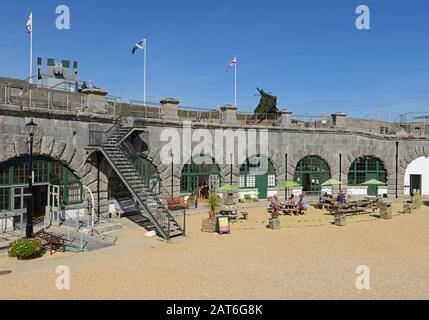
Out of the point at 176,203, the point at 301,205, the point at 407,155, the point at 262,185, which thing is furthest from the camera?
the point at 407,155

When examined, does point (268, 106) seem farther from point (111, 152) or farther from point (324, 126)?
point (111, 152)

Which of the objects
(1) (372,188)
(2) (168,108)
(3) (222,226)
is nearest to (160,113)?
(2) (168,108)

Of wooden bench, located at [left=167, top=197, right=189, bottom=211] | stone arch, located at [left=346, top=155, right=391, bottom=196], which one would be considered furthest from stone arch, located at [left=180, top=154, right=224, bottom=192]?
stone arch, located at [left=346, top=155, right=391, bottom=196]

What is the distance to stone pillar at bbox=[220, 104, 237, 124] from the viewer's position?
2781 cm

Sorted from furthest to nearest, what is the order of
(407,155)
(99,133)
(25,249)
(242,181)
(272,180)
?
1. (407,155)
2. (272,180)
3. (242,181)
4. (99,133)
5. (25,249)

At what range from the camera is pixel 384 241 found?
1675 cm

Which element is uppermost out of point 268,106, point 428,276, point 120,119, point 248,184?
point 268,106

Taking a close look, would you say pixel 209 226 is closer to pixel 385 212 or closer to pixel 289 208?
pixel 289 208

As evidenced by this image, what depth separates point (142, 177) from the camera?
77.5ft

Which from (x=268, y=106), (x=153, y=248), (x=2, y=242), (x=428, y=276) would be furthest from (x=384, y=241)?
(x=268, y=106)

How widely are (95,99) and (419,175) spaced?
28780 mm

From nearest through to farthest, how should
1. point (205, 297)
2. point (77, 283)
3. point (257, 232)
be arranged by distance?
point (205, 297) < point (77, 283) < point (257, 232)

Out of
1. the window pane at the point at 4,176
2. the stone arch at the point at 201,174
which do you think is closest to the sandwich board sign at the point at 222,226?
the stone arch at the point at 201,174
